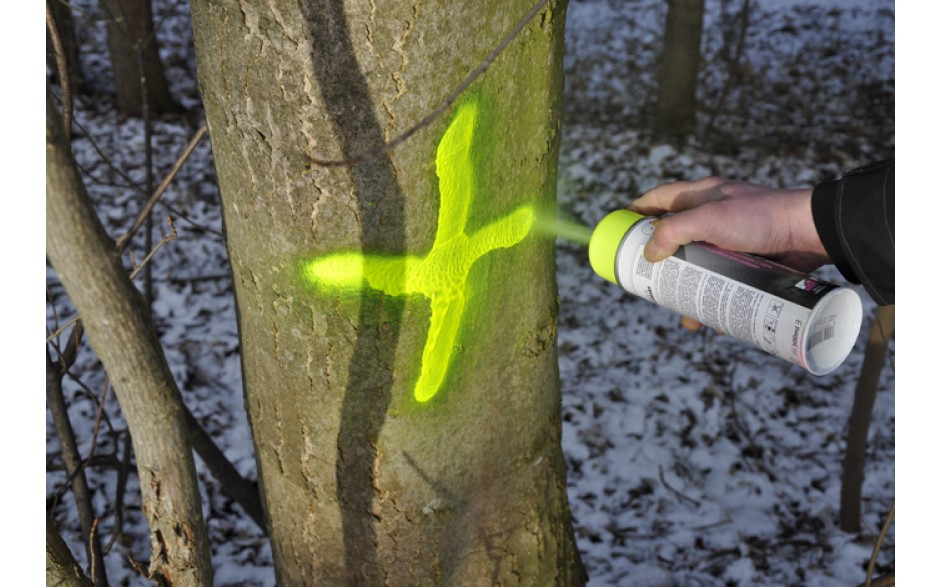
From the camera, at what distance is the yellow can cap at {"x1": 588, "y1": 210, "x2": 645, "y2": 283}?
1699mm

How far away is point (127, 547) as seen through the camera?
2555 mm

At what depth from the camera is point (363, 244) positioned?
3.65 feet

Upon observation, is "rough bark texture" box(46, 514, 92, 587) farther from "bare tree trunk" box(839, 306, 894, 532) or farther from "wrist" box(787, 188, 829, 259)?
"bare tree trunk" box(839, 306, 894, 532)

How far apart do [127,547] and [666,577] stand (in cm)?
182

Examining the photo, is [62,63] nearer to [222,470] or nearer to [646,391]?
[222,470]

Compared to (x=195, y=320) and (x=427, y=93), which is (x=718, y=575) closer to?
(x=427, y=93)

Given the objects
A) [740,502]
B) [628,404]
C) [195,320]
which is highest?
[195,320]

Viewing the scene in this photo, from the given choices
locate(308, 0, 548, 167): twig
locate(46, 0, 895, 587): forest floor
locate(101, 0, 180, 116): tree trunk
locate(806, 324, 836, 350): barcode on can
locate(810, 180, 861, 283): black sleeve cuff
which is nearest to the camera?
locate(308, 0, 548, 167): twig

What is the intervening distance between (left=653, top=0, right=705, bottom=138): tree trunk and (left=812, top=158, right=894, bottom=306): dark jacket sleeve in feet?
14.3

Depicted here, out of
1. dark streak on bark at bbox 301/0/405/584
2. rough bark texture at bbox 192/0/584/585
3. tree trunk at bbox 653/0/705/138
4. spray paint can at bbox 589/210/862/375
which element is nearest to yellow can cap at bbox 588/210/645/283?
spray paint can at bbox 589/210/862/375

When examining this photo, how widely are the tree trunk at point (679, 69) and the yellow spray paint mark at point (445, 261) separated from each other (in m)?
5.04

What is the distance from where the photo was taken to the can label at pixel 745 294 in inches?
57.5

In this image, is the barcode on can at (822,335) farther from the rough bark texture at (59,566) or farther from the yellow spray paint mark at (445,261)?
the rough bark texture at (59,566)

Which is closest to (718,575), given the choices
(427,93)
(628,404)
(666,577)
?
(666,577)
